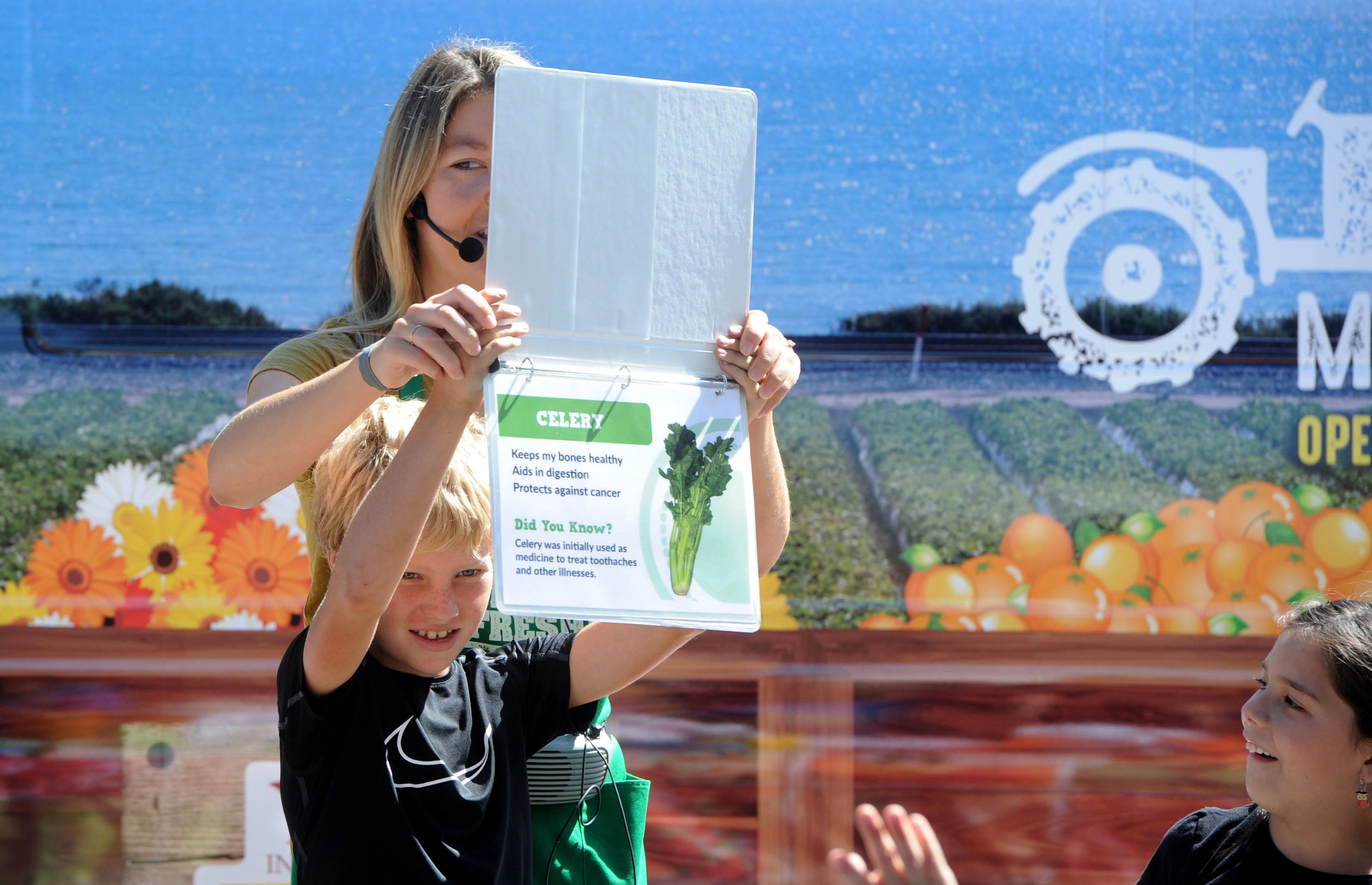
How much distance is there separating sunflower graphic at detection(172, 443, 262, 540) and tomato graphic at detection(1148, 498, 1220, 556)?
1.84m

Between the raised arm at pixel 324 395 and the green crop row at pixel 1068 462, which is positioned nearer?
the raised arm at pixel 324 395

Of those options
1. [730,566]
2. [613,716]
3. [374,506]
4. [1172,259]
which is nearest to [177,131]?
[613,716]

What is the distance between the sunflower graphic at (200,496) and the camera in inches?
97.3

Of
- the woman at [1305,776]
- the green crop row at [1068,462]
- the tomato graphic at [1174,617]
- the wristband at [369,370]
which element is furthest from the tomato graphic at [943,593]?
the wristband at [369,370]

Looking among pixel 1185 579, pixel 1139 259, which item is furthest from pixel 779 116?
pixel 1185 579

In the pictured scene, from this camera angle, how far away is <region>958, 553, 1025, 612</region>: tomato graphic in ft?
8.27

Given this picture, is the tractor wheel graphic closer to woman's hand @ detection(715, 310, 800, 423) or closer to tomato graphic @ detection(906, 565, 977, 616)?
tomato graphic @ detection(906, 565, 977, 616)

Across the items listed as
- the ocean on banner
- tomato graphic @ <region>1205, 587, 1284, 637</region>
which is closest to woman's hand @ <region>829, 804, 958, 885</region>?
the ocean on banner

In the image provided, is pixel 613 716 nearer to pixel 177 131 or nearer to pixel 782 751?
pixel 782 751

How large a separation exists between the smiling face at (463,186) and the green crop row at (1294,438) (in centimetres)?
177

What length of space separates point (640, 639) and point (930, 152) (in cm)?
155

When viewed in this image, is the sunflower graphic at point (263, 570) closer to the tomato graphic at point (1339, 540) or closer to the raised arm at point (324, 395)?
the raised arm at point (324, 395)

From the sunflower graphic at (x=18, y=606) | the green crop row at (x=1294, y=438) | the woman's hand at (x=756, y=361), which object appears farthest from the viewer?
the green crop row at (x=1294, y=438)

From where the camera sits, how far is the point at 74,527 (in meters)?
2.46
